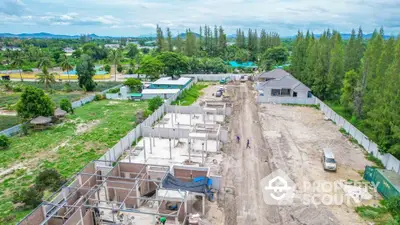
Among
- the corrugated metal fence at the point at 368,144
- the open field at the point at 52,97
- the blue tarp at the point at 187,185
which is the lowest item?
the corrugated metal fence at the point at 368,144

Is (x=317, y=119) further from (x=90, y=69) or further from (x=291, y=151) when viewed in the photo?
(x=90, y=69)

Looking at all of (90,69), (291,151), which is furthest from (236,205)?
(90,69)

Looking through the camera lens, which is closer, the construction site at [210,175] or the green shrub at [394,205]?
the construction site at [210,175]

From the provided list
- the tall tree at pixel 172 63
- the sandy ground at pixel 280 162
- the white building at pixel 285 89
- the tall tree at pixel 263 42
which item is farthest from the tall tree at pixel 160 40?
the sandy ground at pixel 280 162

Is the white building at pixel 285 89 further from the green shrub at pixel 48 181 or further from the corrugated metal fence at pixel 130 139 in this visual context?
the green shrub at pixel 48 181

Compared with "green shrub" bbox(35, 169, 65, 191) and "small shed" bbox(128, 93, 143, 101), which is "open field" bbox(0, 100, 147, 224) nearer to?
"green shrub" bbox(35, 169, 65, 191)

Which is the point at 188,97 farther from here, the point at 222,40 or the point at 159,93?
the point at 222,40
